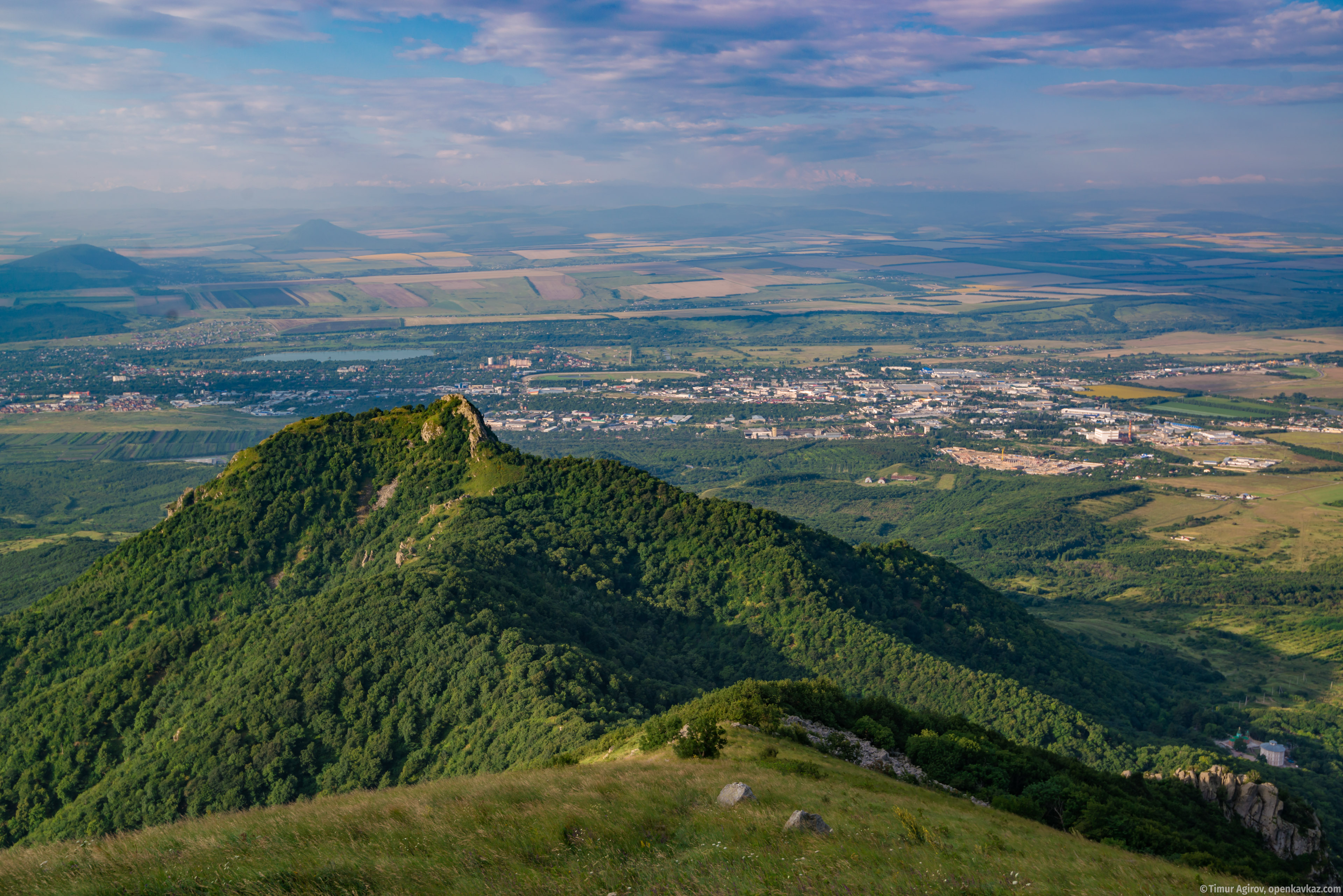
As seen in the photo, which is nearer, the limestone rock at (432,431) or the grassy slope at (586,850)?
the grassy slope at (586,850)

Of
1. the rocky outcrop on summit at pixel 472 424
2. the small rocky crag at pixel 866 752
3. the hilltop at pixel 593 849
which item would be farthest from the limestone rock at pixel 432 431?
the hilltop at pixel 593 849

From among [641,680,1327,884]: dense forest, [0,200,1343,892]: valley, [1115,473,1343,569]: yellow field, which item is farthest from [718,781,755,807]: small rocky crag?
[1115,473,1343,569]: yellow field

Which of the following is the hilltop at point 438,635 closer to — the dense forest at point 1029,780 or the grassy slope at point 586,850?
the dense forest at point 1029,780

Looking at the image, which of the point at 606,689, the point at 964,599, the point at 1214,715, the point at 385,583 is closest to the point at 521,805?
the point at 606,689

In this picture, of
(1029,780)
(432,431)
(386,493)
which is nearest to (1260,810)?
(1029,780)

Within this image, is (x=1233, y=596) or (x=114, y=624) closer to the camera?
(x=114, y=624)

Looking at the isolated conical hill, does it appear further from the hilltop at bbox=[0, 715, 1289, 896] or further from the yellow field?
the yellow field

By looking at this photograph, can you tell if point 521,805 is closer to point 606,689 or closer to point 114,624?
point 606,689
